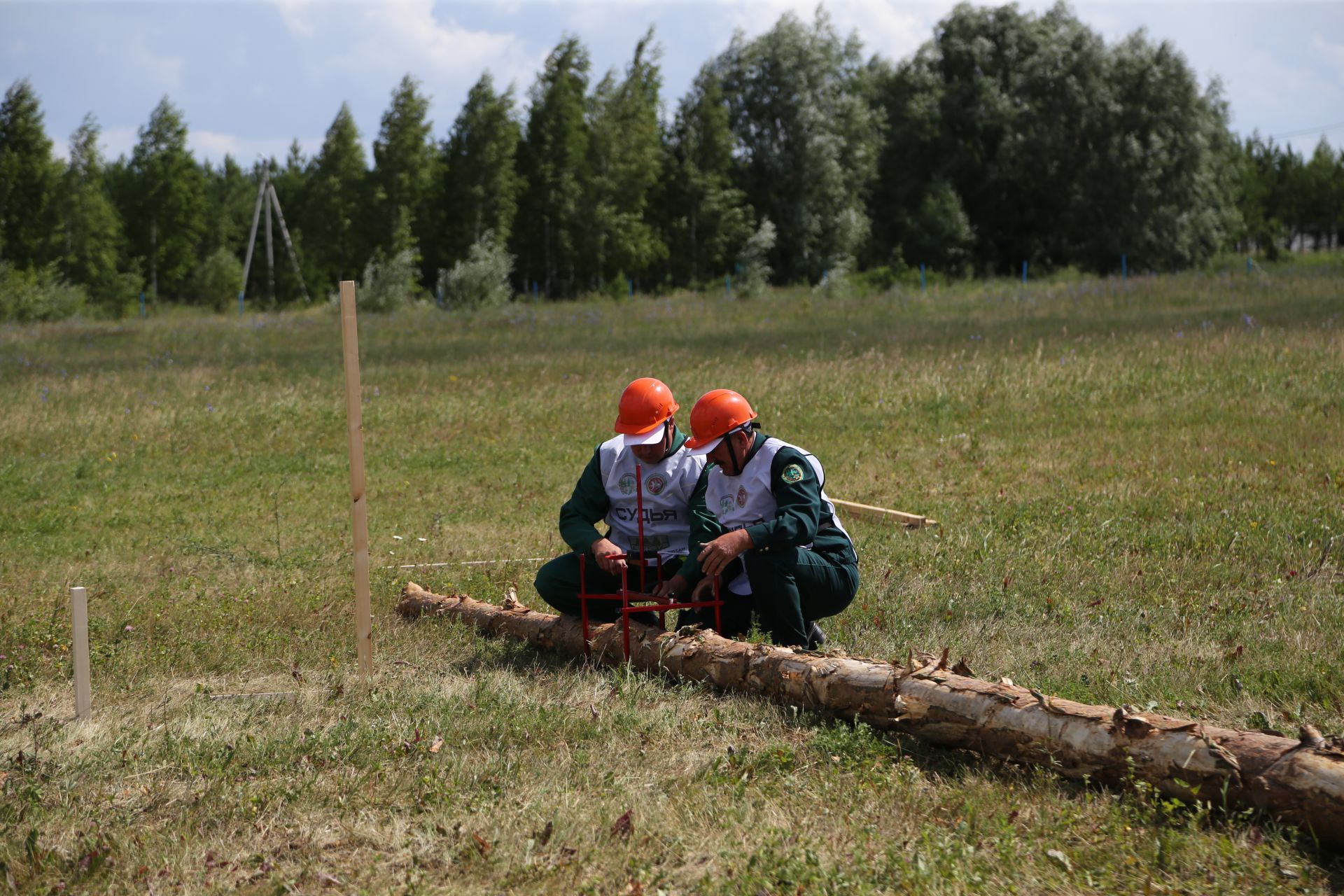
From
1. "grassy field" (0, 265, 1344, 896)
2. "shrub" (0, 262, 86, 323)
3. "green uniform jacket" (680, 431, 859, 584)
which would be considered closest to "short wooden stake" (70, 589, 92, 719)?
"grassy field" (0, 265, 1344, 896)

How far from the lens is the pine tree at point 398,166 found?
49.9 meters

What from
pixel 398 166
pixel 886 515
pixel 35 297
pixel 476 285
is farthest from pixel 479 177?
pixel 886 515

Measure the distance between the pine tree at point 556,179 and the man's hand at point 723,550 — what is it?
47.9m

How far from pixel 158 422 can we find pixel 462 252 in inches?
1496

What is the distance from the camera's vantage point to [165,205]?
5388 centimetres

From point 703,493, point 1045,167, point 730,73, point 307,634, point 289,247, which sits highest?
point 730,73

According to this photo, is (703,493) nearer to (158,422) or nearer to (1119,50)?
(158,422)

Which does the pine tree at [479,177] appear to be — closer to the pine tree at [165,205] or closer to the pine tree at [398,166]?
the pine tree at [398,166]

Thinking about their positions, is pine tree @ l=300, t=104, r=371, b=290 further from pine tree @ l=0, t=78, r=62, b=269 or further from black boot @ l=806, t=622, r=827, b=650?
black boot @ l=806, t=622, r=827, b=650

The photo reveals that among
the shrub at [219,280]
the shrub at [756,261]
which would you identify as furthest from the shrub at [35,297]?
the shrub at [756,261]

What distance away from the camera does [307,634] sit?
23.3 ft

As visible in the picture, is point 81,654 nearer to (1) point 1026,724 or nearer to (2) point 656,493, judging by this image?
(2) point 656,493

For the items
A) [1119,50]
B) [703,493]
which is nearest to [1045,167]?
[1119,50]

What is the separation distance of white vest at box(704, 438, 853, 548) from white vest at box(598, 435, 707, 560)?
0.98ft
